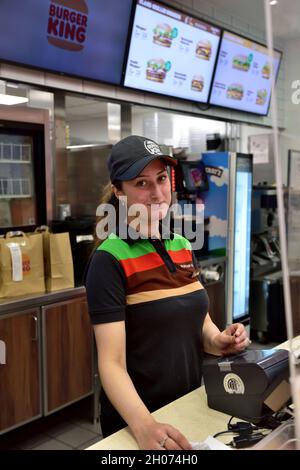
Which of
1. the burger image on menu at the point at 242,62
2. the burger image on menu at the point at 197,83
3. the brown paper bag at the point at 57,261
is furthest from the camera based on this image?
the burger image on menu at the point at 242,62

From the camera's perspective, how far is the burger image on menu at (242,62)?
495 cm

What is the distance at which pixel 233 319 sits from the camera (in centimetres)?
460

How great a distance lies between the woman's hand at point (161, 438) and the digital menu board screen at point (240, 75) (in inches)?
168

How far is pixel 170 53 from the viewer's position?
4.16m

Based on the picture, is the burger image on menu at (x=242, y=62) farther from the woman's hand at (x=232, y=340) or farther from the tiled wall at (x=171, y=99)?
the woman's hand at (x=232, y=340)

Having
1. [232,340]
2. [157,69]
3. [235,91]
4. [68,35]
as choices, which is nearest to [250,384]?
[232,340]

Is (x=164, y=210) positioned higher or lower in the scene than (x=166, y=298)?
higher

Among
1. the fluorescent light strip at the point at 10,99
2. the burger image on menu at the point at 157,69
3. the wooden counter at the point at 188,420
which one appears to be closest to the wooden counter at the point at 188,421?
the wooden counter at the point at 188,420

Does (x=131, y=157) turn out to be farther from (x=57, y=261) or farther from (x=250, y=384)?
(x=57, y=261)

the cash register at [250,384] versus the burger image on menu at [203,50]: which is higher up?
the burger image on menu at [203,50]

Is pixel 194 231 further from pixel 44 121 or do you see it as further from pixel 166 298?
pixel 166 298

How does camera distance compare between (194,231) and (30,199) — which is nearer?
(30,199)
